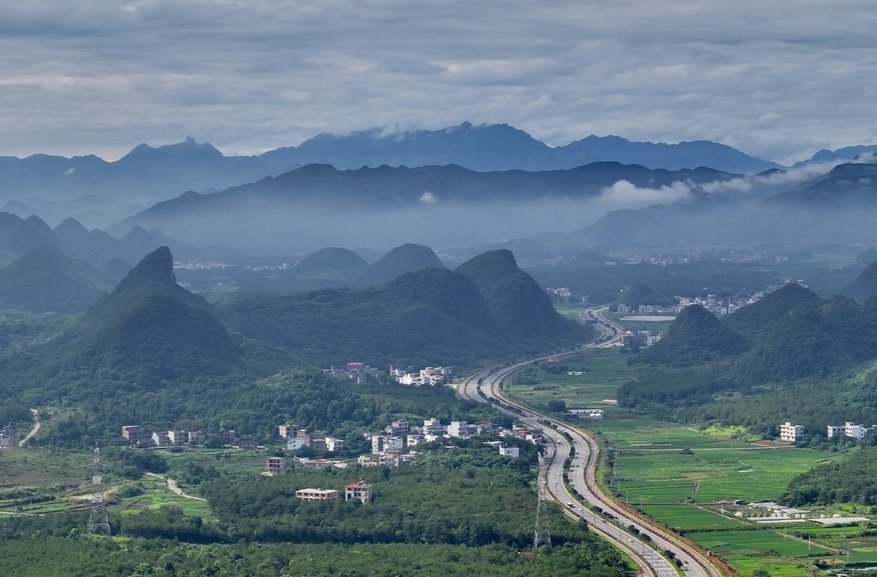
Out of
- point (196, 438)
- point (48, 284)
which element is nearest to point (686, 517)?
point (196, 438)

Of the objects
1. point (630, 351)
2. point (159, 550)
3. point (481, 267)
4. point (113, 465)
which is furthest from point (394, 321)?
point (159, 550)

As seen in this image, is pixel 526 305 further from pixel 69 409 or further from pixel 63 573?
pixel 63 573

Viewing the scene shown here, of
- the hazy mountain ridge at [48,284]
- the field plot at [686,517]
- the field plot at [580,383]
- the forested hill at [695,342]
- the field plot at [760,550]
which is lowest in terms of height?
the field plot at [760,550]

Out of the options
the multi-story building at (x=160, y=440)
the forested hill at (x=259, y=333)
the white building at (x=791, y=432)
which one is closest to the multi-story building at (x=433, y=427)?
the multi-story building at (x=160, y=440)

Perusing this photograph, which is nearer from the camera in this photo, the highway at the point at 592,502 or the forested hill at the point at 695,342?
the highway at the point at 592,502

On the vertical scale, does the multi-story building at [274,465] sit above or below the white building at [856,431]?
below

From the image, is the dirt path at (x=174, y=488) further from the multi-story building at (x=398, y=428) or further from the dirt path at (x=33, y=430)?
the multi-story building at (x=398, y=428)
